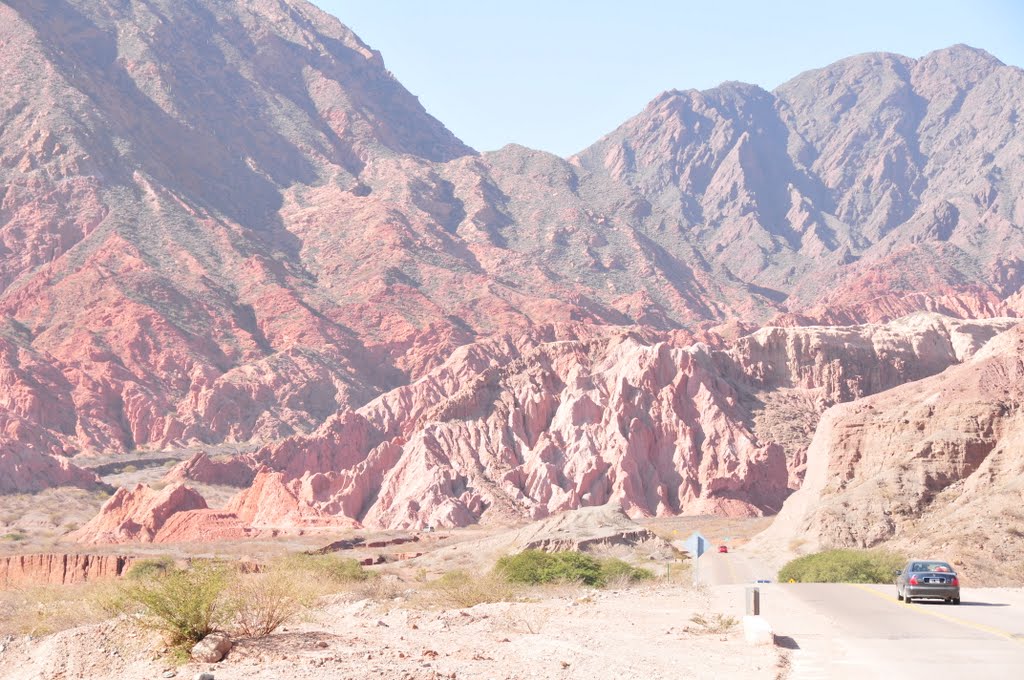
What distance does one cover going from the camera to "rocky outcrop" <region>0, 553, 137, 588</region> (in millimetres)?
61062

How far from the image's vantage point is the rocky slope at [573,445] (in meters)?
95.9

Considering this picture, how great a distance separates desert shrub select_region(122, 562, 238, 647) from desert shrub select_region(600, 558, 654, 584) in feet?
68.8

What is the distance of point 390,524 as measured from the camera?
312 ft

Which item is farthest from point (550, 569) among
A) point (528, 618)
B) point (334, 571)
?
point (528, 618)

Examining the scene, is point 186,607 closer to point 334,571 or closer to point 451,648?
point 451,648

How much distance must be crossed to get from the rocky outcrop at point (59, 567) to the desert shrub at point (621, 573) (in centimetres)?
2342

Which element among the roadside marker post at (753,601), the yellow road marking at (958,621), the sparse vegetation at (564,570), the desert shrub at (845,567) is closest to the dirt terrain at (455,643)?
the roadside marker post at (753,601)

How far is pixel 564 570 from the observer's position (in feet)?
150

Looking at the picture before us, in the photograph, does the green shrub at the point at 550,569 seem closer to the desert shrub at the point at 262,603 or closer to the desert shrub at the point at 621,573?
the desert shrub at the point at 621,573

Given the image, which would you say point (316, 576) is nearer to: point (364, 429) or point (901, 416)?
point (901, 416)

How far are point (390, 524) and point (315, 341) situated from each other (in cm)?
7412

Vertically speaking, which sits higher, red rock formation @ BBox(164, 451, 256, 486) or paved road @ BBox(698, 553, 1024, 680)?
red rock formation @ BBox(164, 451, 256, 486)

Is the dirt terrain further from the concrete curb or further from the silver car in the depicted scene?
the silver car

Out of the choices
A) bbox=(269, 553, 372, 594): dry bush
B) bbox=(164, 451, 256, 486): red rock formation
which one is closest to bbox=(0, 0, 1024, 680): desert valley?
bbox=(164, 451, 256, 486): red rock formation
